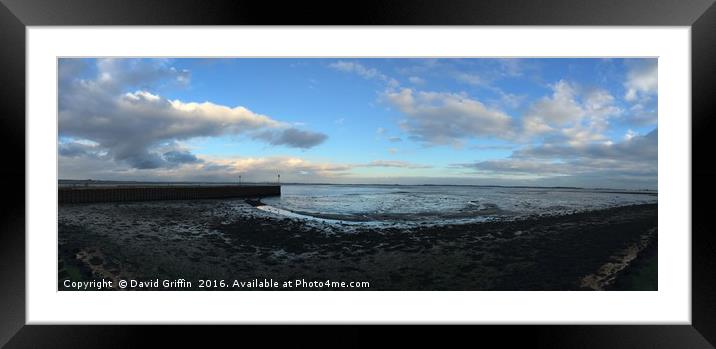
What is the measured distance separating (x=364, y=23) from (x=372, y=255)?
474cm

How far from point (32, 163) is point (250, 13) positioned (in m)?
2.98

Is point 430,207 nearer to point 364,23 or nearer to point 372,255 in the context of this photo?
point 372,255

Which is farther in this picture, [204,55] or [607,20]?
[204,55]

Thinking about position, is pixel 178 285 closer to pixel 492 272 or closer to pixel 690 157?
pixel 492 272

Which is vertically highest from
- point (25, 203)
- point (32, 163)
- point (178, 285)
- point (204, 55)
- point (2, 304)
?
point (204, 55)

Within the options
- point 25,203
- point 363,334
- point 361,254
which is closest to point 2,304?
point 25,203

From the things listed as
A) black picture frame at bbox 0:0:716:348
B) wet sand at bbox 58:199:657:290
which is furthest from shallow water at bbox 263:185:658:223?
black picture frame at bbox 0:0:716:348

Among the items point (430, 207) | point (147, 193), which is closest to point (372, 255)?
point (430, 207)

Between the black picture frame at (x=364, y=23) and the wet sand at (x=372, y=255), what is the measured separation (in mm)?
1642

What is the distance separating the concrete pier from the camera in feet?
57.5

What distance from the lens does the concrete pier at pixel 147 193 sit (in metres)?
17.5

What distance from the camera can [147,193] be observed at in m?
20.8

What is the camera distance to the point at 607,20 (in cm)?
278

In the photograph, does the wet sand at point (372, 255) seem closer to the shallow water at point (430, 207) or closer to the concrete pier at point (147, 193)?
the shallow water at point (430, 207)
